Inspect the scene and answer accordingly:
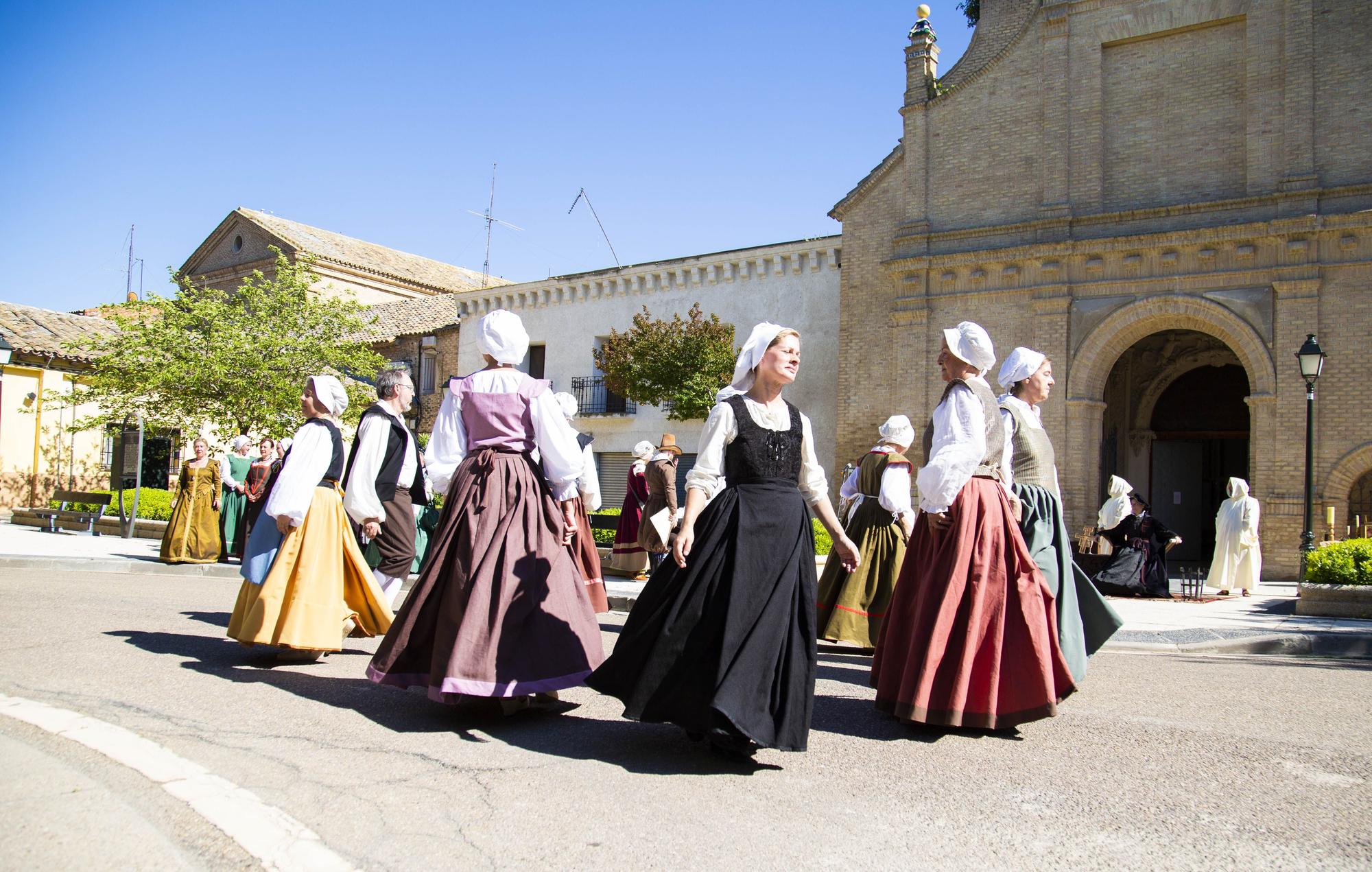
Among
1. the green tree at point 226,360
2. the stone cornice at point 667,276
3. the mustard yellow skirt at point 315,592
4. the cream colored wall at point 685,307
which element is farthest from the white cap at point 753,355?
the green tree at point 226,360

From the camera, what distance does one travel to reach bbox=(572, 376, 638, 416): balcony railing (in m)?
28.9

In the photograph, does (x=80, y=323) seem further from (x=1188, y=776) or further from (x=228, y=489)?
(x=1188, y=776)

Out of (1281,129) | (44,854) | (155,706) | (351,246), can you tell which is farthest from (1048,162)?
(351,246)

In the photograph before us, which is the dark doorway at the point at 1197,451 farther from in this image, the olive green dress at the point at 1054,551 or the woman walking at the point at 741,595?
the woman walking at the point at 741,595

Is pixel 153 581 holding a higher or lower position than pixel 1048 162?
lower

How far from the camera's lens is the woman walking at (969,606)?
4.93m

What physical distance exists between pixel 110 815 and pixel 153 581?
9817 mm

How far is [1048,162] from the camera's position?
20922mm

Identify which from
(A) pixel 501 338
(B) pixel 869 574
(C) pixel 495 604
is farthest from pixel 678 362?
(C) pixel 495 604

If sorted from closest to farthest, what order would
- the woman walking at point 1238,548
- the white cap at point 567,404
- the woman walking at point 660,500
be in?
the white cap at point 567,404, the woman walking at point 660,500, the woman walking at point 1238,548

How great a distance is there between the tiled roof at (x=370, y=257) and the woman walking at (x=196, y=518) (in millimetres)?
22543

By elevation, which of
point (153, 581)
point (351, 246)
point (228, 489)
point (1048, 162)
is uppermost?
point (351, 246)

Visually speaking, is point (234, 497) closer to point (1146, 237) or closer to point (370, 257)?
point (1146, 237)

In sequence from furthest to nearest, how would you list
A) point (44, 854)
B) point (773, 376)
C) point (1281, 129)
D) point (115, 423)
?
point (115, 423), point (1281, 129), point (773, 376), point (44, 854)
